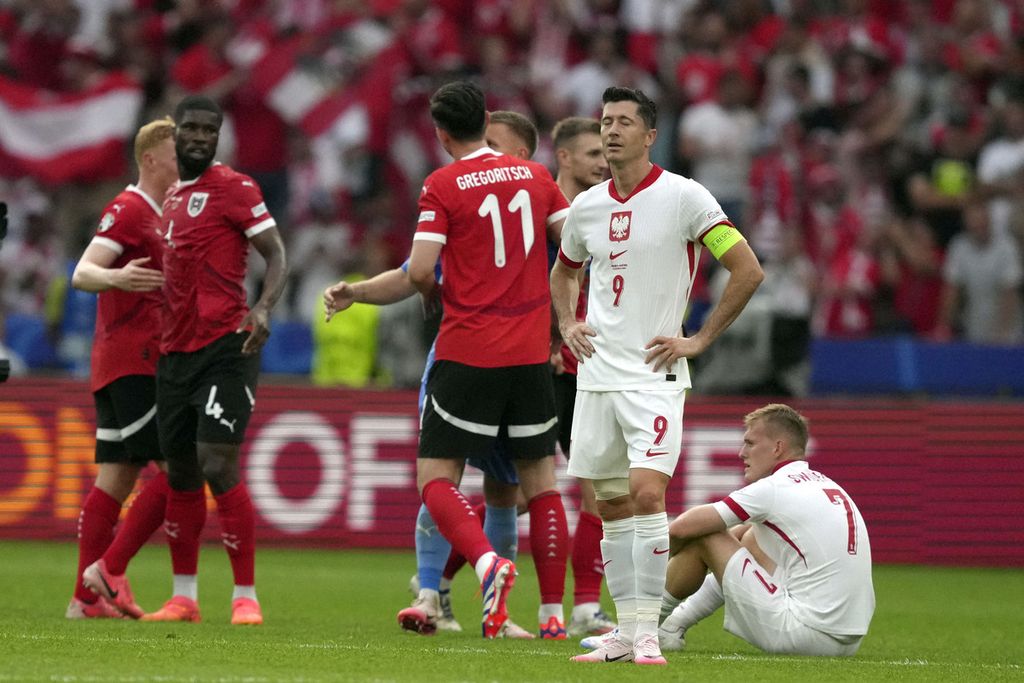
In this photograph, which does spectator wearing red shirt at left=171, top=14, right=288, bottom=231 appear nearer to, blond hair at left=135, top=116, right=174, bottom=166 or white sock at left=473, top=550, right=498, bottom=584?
blond hair at left=135, top=116, right=174, bottom=166

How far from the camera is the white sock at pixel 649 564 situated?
23.6ft

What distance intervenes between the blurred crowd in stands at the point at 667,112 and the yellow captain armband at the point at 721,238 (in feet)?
29.6

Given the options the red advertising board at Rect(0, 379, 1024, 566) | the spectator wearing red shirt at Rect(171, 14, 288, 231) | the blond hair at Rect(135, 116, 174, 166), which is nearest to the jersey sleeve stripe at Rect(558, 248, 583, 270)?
the blond hair at Rect(135, 116, 174, 166)

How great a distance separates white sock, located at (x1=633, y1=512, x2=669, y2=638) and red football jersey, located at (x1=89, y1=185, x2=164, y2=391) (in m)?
3.51

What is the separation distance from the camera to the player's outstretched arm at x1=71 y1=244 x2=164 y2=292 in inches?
353

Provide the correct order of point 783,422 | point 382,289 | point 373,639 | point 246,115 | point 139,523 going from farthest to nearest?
point 246,115, point 139,523, point 382,289, point 373,639, point 783,422

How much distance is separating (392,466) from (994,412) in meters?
4.91

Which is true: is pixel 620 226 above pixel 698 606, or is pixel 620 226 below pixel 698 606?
above

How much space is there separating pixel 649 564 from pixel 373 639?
173 centimetres

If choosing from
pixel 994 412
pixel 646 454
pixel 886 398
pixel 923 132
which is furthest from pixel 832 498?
pixel 923 132

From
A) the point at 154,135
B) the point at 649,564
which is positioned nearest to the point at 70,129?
the point at 154,135

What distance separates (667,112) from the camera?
17.8 meters

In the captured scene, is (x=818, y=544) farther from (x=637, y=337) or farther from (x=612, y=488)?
(x=637, y=337)

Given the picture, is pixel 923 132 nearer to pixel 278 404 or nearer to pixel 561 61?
pixel 561 61
